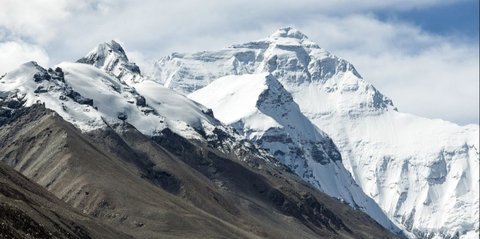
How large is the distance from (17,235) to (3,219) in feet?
39.5

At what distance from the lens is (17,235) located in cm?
18662

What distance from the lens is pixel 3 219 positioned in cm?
19750
